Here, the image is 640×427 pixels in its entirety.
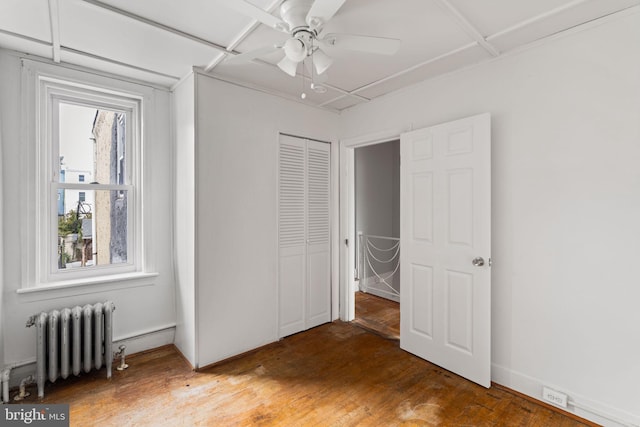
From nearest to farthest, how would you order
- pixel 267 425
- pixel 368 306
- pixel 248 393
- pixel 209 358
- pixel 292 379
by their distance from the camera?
pixel 267 425, pixel 248 393, pixel 292 379, pixel 209 358, pixel 368 306

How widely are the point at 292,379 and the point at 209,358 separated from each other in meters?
0.77

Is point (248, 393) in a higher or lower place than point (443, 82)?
lower

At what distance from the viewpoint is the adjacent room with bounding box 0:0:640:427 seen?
1846 millimetres

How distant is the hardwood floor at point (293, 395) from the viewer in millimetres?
1955

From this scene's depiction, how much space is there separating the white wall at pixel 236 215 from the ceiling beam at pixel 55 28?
0.91m

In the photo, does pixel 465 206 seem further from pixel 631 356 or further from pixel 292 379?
pixel 292 379

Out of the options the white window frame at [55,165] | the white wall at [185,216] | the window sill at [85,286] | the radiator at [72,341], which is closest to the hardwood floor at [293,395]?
the radiator at [72,341]

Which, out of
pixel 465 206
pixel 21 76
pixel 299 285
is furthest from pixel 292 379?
pixel 21 76

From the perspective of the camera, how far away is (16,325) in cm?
226

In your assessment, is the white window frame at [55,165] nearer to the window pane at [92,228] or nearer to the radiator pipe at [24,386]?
the window pane at [92,228]

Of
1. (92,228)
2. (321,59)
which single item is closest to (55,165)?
(92,228)

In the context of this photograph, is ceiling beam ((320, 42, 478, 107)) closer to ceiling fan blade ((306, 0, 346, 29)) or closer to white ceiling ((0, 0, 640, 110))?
white ceiling ((0, 0, 640, 110))

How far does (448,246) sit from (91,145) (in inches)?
129

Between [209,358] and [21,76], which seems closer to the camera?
[21,76]
